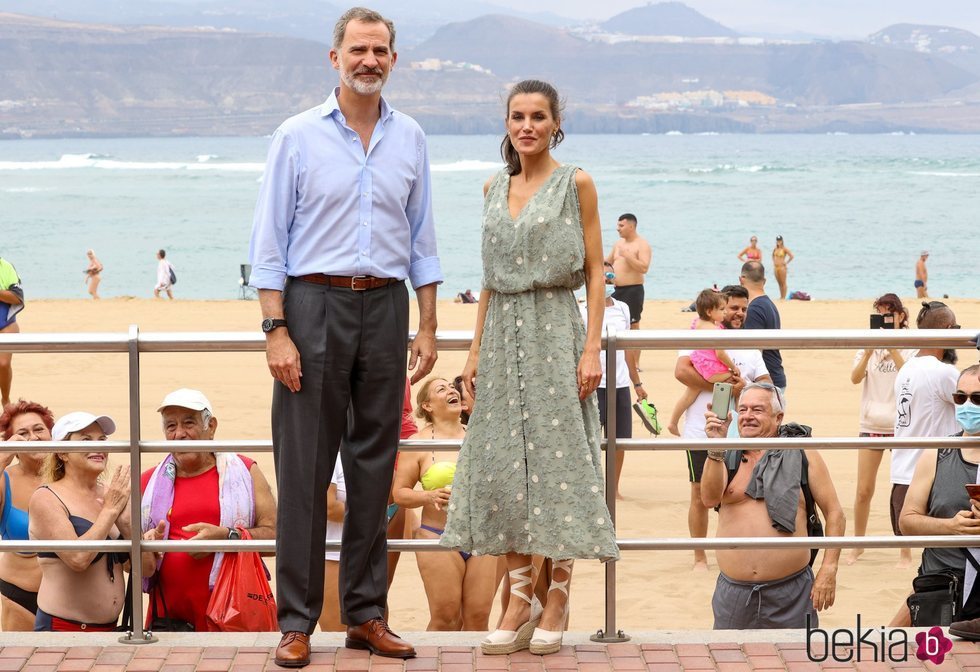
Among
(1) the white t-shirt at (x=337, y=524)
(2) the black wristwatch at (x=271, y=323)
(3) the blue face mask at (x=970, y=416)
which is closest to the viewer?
(2) the black wristwatch at (x=271, y=323)

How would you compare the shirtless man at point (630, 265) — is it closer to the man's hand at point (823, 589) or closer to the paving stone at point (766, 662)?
the man's hand at point (823, 589)

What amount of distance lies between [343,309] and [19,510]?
2.14m

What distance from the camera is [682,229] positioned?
192 ft

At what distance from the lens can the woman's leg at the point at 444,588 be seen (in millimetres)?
5562

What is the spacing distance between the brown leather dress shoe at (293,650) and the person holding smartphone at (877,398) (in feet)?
14.9

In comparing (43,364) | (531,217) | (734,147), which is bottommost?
(43,364)

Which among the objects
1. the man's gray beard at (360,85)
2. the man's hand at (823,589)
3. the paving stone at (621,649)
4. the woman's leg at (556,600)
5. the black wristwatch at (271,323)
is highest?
the man's gray beard at (360,85)

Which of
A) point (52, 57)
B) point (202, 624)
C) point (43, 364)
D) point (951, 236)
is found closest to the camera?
point (202, 624)

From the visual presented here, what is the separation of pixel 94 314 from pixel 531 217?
19902 mm

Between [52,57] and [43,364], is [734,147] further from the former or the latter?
[43,364]

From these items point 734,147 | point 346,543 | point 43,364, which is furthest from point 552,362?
point 734,147

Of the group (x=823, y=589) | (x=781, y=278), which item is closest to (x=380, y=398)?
(x=823, y=589)

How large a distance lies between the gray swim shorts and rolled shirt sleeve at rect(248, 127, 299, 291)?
2.33 meters

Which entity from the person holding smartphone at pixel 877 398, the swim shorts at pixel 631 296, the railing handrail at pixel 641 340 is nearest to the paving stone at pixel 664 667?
the railing handrail at pixel 641 340
